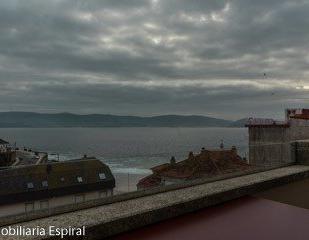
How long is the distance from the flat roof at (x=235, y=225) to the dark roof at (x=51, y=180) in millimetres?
26262

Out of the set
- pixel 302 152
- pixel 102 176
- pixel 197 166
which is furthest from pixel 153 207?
pixel 102 176

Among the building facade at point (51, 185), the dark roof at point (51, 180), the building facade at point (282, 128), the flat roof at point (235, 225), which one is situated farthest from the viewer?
the building facade at point (282, 128)

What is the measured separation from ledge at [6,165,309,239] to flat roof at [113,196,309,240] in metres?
0.12

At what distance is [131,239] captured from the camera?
4629 mm

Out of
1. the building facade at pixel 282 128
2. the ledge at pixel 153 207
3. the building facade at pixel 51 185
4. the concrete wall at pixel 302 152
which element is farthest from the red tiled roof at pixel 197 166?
the ledge at pixel 153 207

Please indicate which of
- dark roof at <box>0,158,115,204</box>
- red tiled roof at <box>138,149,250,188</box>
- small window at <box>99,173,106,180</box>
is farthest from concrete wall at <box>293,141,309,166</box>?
small window at <box>99,173,106,180</box>

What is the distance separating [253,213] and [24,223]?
137 inches

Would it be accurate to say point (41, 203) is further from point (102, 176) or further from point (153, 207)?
point (153, 207)

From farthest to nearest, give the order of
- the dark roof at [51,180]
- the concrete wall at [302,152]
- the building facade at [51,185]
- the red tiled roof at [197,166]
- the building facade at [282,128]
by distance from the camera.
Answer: the building facade at [282,128] < the red tiled roof at [197,166] < the dark roof at [51,180] < the building facade at [51,185] < the concrete wall at [302,152]

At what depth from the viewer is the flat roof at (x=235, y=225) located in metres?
4.85

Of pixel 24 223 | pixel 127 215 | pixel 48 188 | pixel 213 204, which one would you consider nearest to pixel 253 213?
pixel 213 204

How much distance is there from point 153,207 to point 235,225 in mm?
1214

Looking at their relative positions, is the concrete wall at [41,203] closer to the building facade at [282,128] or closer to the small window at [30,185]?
the small window at [30,185]

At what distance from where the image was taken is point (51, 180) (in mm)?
36750
